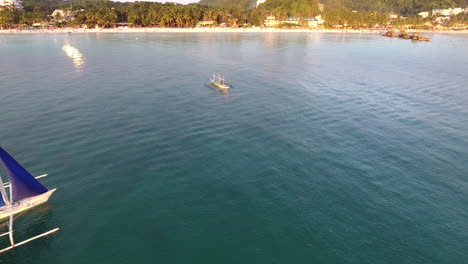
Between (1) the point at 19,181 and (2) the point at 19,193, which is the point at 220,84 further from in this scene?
(1) the point at 19,181

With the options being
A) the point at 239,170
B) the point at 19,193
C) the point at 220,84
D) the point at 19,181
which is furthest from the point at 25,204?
the point at 220,84

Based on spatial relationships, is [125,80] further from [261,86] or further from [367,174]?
A: [367,174]

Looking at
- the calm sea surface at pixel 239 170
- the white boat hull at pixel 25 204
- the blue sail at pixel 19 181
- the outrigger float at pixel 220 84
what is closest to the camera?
the blue sail at pixel 19 181

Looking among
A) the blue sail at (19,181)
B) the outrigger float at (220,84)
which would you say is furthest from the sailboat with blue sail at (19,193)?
the outrigger float at (220,84)

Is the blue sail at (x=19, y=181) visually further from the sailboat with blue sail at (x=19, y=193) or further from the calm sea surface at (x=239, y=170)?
the calm sea surface at (x=239, y=170)

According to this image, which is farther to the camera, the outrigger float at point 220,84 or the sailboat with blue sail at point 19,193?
the outrigger float at point 220,84

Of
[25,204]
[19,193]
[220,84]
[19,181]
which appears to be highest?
[220,84]

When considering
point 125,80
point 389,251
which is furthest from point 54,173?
point 125,80

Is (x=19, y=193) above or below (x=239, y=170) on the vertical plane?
above

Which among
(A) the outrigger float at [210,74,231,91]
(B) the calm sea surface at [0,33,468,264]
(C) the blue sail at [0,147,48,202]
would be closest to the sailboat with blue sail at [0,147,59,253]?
(C) the blue sail at [0,147,48,202]
